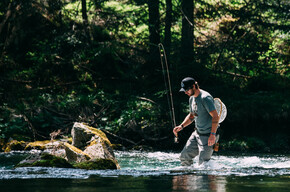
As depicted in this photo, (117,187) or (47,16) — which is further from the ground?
(47,16)

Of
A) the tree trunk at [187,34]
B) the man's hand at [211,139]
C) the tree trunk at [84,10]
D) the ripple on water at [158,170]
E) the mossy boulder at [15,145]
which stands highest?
the tree trunk at [84,10]

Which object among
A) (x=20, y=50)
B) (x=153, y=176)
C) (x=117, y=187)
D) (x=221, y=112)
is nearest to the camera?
(x=117, y=187)

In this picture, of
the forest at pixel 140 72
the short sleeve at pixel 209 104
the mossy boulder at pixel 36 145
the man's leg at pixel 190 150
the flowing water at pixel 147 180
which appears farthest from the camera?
the forest at pixel 140 72

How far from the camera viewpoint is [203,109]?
880cm

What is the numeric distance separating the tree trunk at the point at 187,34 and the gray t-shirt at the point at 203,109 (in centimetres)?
734

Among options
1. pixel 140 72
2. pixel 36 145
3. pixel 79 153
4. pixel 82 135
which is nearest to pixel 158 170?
pixel 79 153

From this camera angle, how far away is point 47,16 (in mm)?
21844

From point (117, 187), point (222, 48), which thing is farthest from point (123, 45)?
point (117, 187)

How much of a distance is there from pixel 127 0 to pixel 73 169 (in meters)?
13.7

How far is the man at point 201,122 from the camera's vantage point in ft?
28.3

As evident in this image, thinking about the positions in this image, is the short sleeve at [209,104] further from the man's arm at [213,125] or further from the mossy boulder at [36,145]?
the mossy boulder at [36,145]

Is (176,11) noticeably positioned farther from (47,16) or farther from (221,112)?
(221,112)

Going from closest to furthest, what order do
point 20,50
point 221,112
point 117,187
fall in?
1. point 117,187
2. point 221,112
3. point 20,50

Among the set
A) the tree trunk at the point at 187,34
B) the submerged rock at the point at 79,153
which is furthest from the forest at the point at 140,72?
the submerged rock at the point at 79,153
